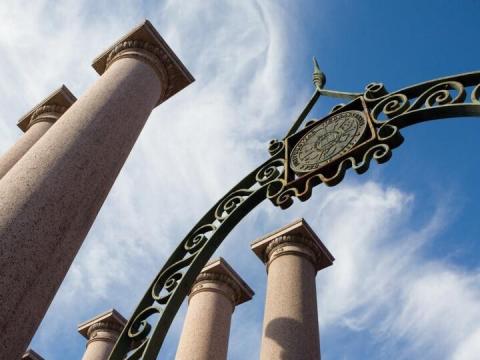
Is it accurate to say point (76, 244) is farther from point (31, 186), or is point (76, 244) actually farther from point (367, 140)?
point (367, 140)

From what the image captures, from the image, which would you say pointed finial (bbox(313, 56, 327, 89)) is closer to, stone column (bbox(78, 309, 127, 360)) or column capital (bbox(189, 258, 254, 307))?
column capital (bbox(189, 258, 254, 307))

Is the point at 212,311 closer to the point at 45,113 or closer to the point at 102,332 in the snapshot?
the point at 102,332

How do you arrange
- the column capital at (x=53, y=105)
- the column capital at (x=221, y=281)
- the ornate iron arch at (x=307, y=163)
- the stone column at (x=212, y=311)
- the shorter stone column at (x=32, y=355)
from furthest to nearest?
the shorter stone column at (x=32, y=355) → the column capital at (x=221, y=281) → the stone column at (x=212, y=311) → the column capital at (x=53, y=105) → the ornate iron arch at (x=307, y=163)

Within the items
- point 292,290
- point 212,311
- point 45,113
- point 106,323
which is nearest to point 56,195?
point 45,113

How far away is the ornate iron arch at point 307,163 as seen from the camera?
821 centimetres

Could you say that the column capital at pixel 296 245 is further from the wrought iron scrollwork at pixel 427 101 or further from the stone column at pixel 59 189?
the wrought iron scrollwork at pixel 427 101

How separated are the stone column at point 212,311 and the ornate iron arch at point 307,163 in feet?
35.3

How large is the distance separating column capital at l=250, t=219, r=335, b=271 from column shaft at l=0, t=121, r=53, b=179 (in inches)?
375

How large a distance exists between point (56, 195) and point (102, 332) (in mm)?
19778

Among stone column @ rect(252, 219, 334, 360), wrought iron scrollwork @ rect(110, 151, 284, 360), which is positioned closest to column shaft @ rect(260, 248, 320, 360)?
stone column @ rect(252, 219, 334, 360)

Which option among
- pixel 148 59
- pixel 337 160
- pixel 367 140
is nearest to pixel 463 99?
pixel 367 140

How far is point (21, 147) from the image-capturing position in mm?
14328

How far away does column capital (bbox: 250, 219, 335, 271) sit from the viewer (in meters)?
20.5

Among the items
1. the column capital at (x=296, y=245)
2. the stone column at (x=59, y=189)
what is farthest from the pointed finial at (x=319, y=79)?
the column capital at (x=296, y=245)
